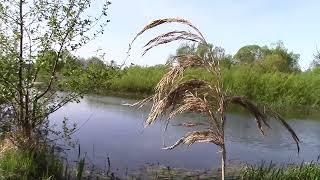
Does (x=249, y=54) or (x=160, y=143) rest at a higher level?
(x=249, y=54)

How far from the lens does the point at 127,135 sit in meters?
16.5

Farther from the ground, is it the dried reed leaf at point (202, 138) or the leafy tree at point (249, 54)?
the leafy tree at point (249, 54)

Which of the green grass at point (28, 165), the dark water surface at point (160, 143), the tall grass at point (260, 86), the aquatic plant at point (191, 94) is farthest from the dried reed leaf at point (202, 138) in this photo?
the tall grass at point (260, 86)

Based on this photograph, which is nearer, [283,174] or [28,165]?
[28,165]

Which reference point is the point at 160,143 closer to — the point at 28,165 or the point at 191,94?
the point at 28,165

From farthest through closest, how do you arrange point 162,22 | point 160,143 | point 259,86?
point 259,86 → point 160,143 → point 162,22

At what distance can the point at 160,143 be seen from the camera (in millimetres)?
15406

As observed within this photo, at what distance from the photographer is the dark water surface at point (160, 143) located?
12930 millimetres

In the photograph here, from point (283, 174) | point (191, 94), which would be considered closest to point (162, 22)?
point (191, 94)

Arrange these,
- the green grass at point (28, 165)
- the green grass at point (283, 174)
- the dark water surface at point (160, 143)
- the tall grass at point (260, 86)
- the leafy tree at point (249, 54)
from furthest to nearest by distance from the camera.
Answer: the leafy tree at point (249, 54) < the tall grass at point (260, 86) < the dark water surface at point (160, 143) < the green grass at point (283, 174) < the green grass at point (28, 165)

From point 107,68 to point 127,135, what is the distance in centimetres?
645

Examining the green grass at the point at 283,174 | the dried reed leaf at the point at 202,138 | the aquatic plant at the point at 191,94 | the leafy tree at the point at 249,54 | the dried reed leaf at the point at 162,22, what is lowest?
the green grass at the point at 283,174

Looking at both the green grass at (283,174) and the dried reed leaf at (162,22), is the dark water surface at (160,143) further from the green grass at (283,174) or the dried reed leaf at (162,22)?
the dried reed leaf at (162,22)

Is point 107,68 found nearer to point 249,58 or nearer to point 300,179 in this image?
point 300,179
